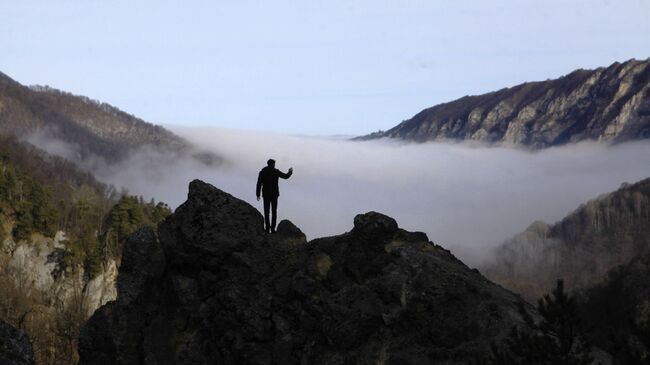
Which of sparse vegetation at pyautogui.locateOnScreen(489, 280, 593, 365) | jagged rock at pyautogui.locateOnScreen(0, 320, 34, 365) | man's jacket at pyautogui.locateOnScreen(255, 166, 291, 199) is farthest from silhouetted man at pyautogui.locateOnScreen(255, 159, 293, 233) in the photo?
sparse vegetation at pyautogui.locateOnScreen(489, 280, 593, 365)

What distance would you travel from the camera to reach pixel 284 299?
22.5 m

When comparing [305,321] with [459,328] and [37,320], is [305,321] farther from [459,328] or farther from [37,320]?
[37,320]

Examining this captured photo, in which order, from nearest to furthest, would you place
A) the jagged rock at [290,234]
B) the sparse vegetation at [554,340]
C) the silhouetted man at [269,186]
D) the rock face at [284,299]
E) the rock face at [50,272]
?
the sparse vegetation at [554,340]
the rock face at [284,299]
the jagged rock at [290,234]
the silhouetted man at [269,186]
the rock face at [50,272]

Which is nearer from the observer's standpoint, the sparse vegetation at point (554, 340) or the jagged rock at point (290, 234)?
the sparse vegetation at point (554, 340)

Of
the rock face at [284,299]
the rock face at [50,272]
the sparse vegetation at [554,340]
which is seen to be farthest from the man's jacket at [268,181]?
the rock face at [50,272]

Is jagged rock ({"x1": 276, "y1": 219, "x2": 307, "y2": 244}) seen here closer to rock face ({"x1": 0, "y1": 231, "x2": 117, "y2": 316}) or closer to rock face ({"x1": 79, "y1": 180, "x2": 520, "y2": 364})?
rock face ({"x1": 79, "y1": 180, "x2": 520, "y2": 364})

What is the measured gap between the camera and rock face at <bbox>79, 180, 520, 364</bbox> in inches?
783

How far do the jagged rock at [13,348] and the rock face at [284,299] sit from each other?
5.87 metres

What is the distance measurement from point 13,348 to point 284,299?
28.0ft

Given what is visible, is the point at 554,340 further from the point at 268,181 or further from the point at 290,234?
the point at 268,181

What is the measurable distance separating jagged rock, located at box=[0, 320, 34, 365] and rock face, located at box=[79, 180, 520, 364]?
5873mm

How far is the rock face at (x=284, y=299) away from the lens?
65.3 ft

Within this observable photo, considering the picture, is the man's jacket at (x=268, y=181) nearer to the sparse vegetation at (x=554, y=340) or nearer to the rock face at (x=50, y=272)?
the sparse vegetation at (x=554, y=340)

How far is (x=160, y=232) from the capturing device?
25562 mm
